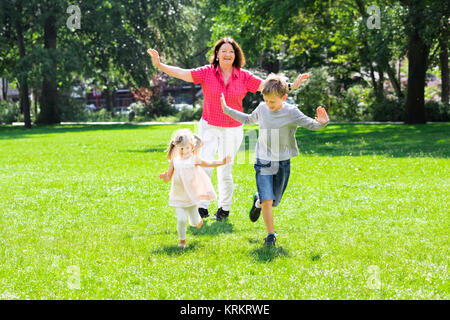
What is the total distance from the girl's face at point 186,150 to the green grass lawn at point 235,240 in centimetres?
90

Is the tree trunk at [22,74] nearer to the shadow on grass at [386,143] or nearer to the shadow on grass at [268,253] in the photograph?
the shadow on grass at [386,143]

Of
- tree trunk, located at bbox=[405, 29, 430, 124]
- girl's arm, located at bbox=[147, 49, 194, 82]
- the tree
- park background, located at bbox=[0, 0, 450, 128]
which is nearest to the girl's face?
girl's arm, located at bbox=[147, 49, 194, 82]

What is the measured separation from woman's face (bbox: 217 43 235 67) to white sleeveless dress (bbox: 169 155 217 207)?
1.61 meters

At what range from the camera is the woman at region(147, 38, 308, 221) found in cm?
678

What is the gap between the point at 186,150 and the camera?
5590 mm

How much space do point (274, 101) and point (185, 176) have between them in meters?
1.12

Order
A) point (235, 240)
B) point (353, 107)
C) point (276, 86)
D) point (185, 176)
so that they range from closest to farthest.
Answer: point (276, 86), point (185, 176), point (235, 240), point (353, 107)

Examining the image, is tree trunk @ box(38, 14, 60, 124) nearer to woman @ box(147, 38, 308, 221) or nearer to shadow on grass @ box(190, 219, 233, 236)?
woman @ box(147, 38, 308, 221)

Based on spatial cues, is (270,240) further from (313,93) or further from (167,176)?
(313,93)

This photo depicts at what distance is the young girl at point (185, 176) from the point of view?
5.54 metres

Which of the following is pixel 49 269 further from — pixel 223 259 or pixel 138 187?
pixel 138 187

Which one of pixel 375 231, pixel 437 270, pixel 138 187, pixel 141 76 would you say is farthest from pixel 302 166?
pixel 141 76

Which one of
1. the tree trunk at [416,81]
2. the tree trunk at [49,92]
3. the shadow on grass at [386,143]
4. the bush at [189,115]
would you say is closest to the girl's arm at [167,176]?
the shadow on grass at [386,143]

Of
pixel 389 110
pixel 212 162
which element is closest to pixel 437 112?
pixel 389 110
